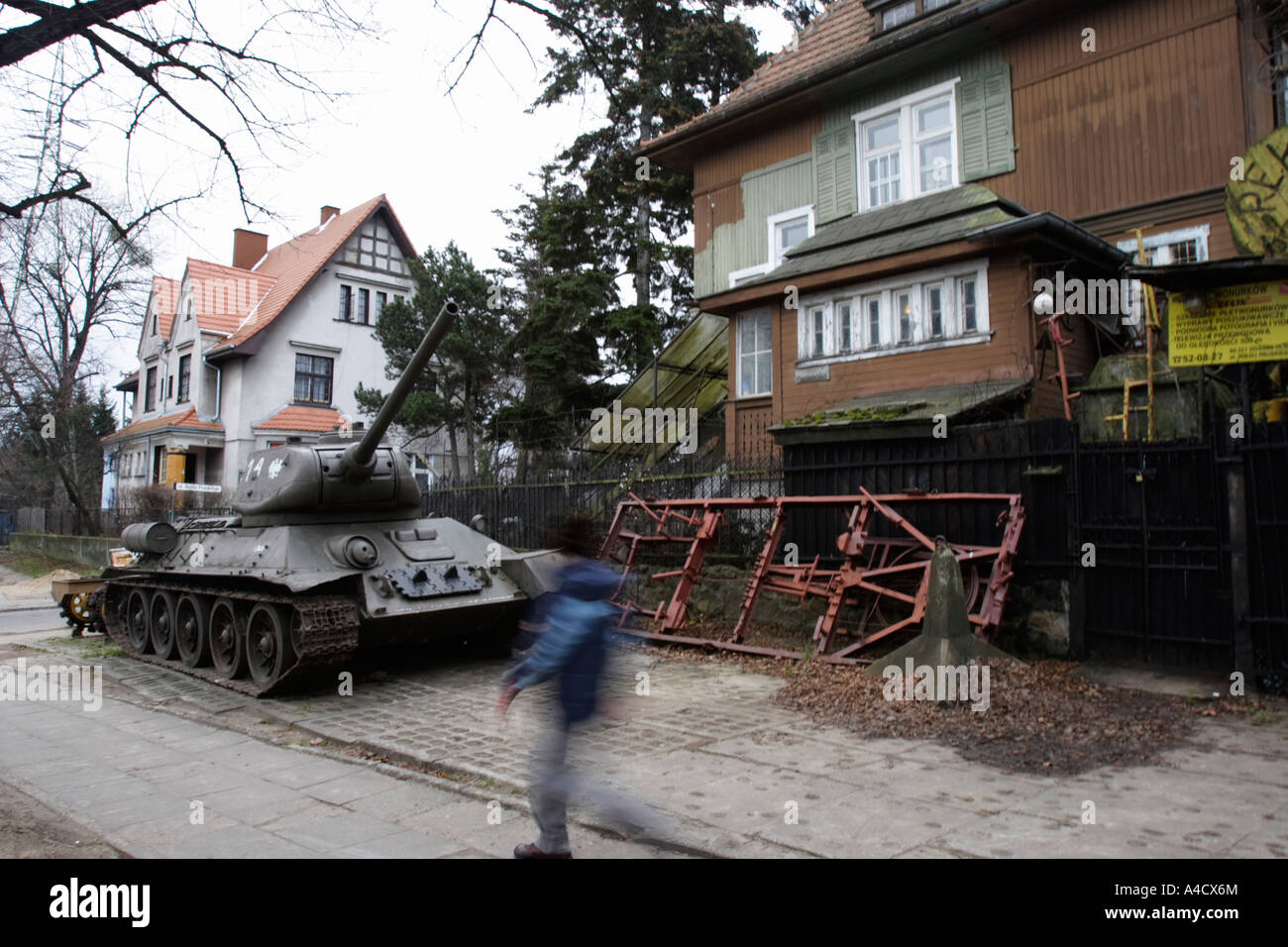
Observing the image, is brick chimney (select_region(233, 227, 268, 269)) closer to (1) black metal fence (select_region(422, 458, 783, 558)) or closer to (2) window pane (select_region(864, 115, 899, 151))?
(1) black metal fence (select_region(422, 458, 783, 558))

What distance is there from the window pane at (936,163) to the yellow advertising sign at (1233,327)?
6.99 m

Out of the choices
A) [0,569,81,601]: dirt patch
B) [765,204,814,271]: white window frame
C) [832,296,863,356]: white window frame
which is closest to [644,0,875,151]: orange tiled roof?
[765,204,814,271]: white window frame

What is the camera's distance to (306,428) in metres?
29.4

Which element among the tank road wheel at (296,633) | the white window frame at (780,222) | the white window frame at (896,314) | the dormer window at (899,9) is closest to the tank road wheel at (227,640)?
the tank road wheel at (296,633)

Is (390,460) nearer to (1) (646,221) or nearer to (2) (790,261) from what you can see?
(2) (790,261)

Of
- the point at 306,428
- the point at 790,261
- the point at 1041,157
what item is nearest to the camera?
the point at 1041,157

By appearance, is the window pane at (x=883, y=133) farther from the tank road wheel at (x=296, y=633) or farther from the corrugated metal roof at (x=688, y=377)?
the tank road wheel at (x=296, y=633)

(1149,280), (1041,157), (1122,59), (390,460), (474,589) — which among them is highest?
(1122,59)

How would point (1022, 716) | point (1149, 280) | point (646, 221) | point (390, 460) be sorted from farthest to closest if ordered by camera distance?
point (646, 221) < point (390, 460) < point (1149, 280) < point (1022, 716)

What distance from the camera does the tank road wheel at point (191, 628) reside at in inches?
400

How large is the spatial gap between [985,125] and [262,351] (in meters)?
24.4

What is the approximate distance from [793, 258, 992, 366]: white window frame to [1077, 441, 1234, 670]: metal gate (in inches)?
159

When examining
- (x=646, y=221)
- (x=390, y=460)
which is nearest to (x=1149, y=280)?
(x=390, y=460)

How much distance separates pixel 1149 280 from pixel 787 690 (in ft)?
16.3
